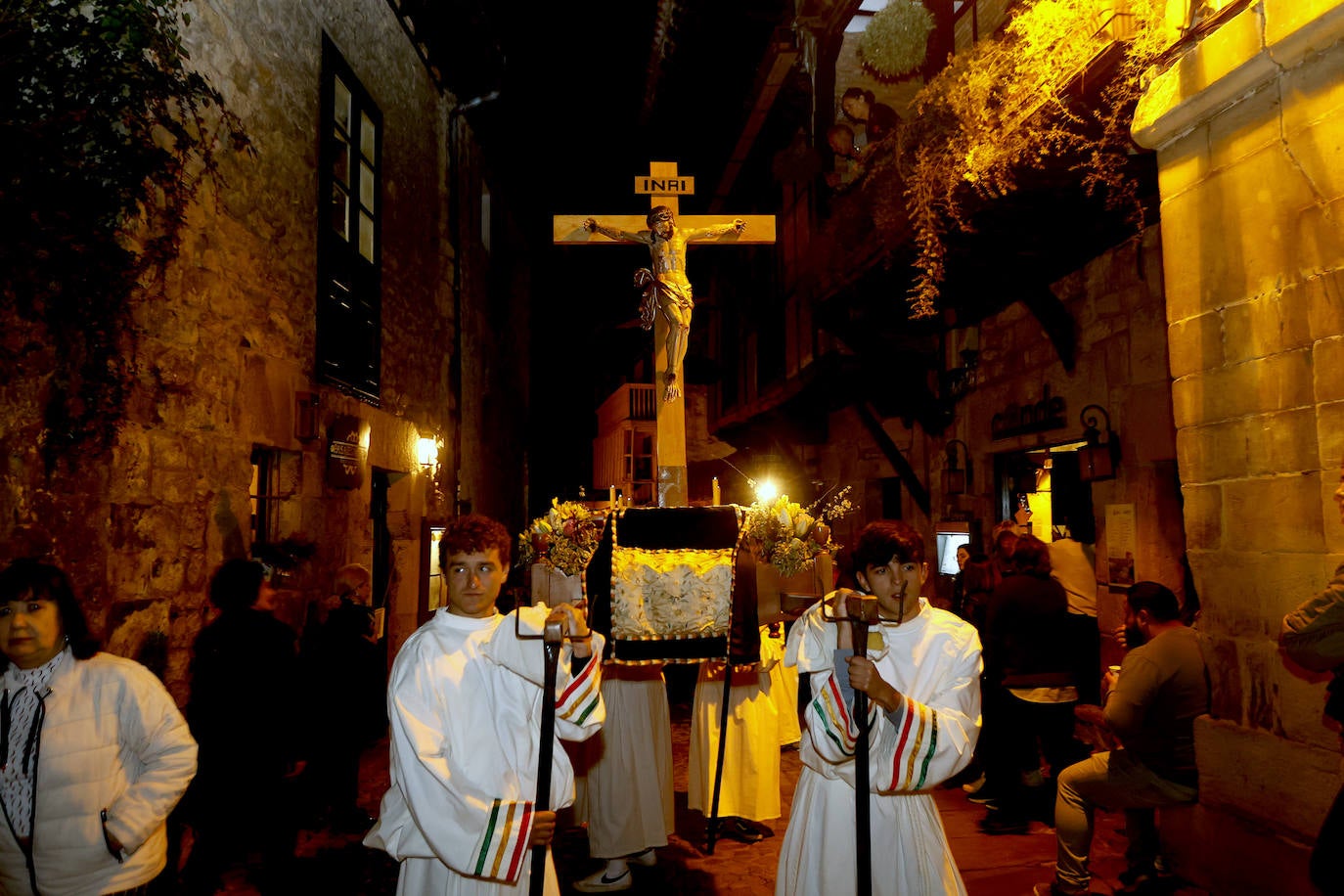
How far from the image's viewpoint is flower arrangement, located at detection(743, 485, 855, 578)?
4.86 m

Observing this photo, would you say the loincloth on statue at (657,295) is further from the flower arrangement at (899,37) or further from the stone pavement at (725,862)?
the flower arrangement at (899,37)

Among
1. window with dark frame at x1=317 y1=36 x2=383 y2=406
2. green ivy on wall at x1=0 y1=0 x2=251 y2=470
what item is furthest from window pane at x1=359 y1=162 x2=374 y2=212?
green ivy on wall at x1=0 y1=0 x2=251 y2=470

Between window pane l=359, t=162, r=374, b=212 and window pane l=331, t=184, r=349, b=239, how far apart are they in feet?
1.64

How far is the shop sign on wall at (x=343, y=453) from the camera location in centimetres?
745

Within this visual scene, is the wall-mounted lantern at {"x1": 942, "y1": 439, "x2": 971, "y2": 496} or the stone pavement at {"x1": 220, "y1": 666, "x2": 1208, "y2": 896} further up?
the wall-mounted lantern at {"x1": 942, "y1": 439, "x2": 971, "y2": 496}

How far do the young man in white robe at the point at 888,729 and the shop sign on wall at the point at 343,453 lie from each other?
18.3 ft

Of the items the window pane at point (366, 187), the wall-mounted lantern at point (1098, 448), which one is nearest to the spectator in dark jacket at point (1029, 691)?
the wall-mounted lantern at point (1098, 448)

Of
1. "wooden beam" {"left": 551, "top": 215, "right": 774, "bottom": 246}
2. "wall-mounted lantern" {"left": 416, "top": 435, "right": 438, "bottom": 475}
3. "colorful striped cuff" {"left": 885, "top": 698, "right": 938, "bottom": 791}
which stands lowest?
"colorful striped cuff" {"left": 885, "top": 698, "right": 938, "bottom": 791}

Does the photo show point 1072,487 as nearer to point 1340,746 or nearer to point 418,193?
point 1340,746

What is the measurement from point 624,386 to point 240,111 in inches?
557

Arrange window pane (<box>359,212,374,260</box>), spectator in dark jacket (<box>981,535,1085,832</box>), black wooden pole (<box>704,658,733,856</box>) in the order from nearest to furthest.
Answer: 1. black wooden pole (<box>704,658,733,856</box>)
2. spectator in dark jacket (<box>981,535,1085,832</box>)
3. window pane (<box>359,212,374,260</box>)

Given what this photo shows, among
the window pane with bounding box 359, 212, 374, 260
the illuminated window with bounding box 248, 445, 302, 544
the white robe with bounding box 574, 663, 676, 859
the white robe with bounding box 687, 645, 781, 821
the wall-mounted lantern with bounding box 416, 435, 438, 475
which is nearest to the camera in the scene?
the white robe with bounding box 574, 663, 676, 859

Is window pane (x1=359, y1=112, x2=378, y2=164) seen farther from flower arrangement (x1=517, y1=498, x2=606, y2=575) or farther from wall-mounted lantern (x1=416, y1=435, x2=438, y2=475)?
flower arrangement (x1=517, y1=498, x2=606, y2=575)

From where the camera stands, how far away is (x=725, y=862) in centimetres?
502
